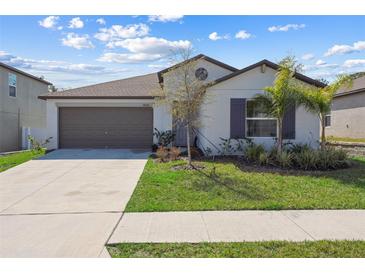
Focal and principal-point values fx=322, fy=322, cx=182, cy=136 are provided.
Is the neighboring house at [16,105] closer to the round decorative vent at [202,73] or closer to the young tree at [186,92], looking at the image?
the round decorative vent at [202,73]

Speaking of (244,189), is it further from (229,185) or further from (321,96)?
(321,96)

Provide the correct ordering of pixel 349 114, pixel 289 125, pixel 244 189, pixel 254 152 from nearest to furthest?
1. pixel 244 189
2. pixel 254 152
3. pixel 289 125
4. pixel 349 114

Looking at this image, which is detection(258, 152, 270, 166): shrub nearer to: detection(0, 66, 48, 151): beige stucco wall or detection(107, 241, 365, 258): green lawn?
detection(107, 241, 365, 258): green lawn

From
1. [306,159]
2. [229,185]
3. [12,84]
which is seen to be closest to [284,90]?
[306,159]

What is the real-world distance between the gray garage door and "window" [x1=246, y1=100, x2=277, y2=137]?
607 centimetres

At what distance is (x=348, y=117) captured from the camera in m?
20.6

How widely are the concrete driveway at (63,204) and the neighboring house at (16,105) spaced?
31.7 ft

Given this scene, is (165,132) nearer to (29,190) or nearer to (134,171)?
(134,171)

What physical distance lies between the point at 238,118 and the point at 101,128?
779cm

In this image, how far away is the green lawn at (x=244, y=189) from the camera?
21.9ft

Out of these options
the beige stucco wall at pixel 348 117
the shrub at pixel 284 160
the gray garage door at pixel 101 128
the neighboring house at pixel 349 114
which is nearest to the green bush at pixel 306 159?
the shrub at pixel 284 160

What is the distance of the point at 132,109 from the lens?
1728 centimetres

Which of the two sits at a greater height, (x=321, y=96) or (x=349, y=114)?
(x=321, y=96)

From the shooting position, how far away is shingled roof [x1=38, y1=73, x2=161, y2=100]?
16703 millimetres
